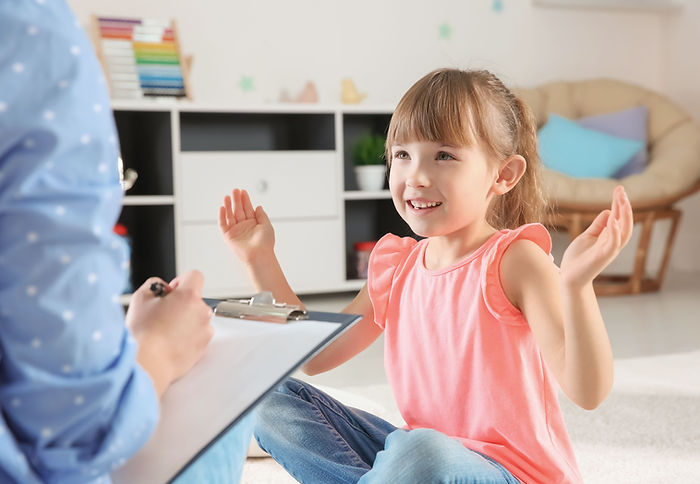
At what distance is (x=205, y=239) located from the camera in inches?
113

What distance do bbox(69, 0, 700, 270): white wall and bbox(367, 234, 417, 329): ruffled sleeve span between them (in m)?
2.29

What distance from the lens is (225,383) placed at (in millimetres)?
573

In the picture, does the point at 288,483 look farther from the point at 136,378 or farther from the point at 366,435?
the point at 136,378

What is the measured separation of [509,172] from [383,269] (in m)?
0.20

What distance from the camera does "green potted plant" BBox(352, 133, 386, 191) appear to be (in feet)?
10.3

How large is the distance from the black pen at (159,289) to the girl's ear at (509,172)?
19.2 inches

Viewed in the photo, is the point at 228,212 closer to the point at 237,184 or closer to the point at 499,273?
the point at 499,273

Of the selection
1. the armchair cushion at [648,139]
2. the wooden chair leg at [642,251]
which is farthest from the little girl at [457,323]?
the wooden chair leg at [642,251]

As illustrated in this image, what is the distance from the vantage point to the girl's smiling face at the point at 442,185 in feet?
3.12

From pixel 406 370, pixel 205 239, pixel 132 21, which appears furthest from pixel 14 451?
pixel 132 21

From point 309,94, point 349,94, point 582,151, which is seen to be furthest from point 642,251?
point 309,94

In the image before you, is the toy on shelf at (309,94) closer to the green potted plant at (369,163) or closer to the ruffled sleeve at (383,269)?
the green potted plant at (369,163)

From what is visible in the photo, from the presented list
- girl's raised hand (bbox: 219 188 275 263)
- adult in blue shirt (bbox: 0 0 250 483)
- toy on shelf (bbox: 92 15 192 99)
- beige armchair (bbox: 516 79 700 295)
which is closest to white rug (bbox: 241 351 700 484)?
girl's raised hand (bbox: 219 188 275 263)

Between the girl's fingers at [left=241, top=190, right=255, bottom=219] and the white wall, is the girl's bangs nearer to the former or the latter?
the girl's fingers at [left=241, top=190, right=255, bottom=219]
